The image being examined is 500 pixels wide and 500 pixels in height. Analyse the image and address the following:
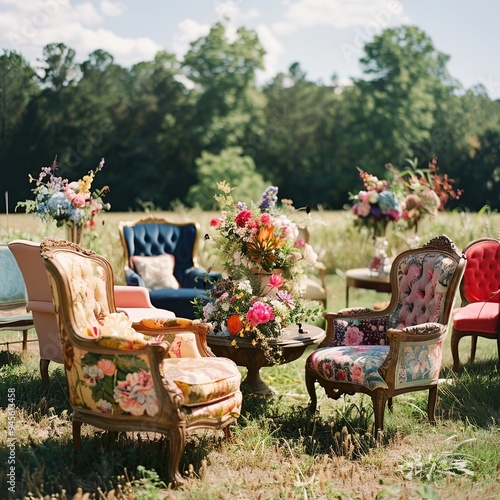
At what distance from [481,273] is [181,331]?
10.2 ft

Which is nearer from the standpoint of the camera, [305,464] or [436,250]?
[305,464]

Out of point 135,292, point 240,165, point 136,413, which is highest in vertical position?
point 240,165

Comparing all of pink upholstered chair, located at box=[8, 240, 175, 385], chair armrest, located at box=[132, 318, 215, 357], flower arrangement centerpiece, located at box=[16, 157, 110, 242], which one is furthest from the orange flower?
flower arrangement centerpiece, located at box=[16, 157, 110, 242]

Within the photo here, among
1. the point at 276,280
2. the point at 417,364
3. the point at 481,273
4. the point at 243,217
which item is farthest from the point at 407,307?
the point at 481,273

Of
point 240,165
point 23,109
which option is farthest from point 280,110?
point 23,109

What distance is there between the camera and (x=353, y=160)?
23.1m

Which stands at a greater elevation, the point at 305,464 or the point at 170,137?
the point at 170,137

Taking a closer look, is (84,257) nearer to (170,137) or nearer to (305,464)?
(305,464)

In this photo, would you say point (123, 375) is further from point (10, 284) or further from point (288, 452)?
point (10, 284)

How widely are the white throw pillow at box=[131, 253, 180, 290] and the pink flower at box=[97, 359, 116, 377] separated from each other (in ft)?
10.9

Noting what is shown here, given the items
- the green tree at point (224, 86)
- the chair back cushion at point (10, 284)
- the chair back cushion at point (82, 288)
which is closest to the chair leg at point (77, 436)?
the chair back cushion at point (82, 288)

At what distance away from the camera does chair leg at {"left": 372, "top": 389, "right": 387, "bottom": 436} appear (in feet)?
13.7

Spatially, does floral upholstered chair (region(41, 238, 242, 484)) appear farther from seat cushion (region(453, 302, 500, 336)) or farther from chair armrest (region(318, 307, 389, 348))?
seat cushion (region(453, 302, 500, 336))

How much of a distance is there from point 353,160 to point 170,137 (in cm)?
578
